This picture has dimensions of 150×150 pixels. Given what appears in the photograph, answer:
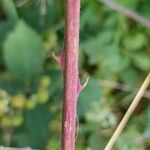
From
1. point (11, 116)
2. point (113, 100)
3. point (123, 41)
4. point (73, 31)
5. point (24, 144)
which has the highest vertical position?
point (123, 41)

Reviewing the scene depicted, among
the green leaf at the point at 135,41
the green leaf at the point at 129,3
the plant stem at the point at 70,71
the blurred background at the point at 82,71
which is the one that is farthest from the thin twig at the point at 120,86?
the plant stem at the point at 70,71

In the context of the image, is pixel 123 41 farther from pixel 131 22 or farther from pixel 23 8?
pixel 23 8

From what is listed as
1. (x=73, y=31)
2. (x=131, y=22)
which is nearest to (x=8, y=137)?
(x=131, y=22)

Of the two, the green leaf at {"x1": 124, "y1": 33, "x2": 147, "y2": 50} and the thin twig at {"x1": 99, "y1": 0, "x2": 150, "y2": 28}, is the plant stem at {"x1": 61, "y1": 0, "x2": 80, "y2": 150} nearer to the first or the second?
the thin twig at {"x1": 99, "y1": 0, "x2": 150, "y2": 28}

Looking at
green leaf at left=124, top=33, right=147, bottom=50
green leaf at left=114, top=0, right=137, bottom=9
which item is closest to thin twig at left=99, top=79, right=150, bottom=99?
green leaf at left=124, top=33, right=147, bottom=50

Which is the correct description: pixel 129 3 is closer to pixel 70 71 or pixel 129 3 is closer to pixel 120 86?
pixel 120 86

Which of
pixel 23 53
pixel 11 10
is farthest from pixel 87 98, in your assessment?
pixel 11 10
